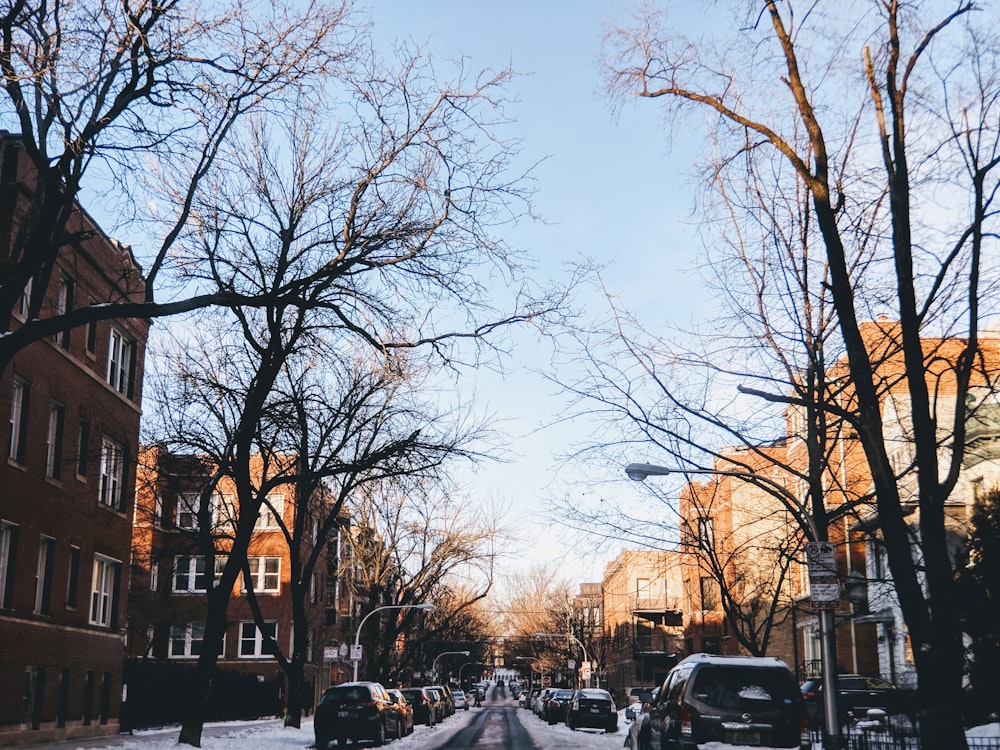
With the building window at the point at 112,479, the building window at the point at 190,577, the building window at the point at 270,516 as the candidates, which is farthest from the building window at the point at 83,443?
the building window at the point at 190,577

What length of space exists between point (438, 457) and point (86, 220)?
1297cm

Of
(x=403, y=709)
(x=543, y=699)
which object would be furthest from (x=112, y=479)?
(x=543, y=699)

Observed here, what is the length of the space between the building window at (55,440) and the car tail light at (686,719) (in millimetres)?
19091

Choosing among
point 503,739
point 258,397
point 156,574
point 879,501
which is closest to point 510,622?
point 156,574

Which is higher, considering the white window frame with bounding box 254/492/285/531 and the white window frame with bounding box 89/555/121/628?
the white window frame with bounding box 254/492/285/531

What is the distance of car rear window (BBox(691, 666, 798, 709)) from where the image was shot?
45.6ft

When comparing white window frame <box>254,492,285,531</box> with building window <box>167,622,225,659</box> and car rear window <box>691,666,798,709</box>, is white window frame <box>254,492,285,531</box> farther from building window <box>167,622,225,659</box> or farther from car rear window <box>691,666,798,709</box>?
car rear window <box>691,666,798,709</box>

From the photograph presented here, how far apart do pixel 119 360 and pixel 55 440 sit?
5.36m

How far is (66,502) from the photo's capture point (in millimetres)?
28016

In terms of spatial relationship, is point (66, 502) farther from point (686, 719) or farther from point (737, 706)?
point (737, 706)

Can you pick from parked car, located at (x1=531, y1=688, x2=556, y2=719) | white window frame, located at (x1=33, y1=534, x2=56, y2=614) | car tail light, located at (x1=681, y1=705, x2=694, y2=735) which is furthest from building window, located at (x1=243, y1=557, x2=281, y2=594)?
car tail light, located at (x1=681, y1=705, x2=694, y2=735)

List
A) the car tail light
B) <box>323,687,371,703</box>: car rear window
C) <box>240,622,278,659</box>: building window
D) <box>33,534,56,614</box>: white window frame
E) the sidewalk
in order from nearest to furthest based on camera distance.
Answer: the car tail light, the sidewalk, <box>33,534,56,614</box>: white window frame, <box>323,687,371,703</box>: car rear window, <box>240,622,278,659</box>: building window

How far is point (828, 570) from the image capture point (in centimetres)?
1421

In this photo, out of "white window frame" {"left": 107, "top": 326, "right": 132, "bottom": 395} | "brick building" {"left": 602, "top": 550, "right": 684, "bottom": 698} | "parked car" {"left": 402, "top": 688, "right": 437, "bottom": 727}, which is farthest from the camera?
"brick building" {"left": 602, "top": 550, "right": 684, "bottom": 698}
